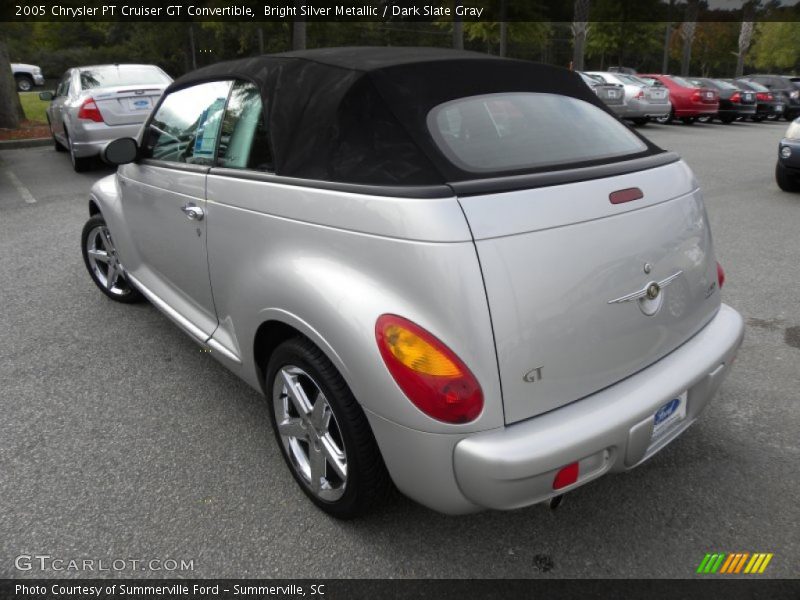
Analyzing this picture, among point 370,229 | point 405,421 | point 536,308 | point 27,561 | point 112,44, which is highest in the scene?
point 112,44

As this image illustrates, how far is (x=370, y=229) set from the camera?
1885 mm

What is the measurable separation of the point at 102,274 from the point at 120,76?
20.2ft

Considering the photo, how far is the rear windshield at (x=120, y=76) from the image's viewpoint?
9.17m

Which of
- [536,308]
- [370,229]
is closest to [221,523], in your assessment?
[370,229]

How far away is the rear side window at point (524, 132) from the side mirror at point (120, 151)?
79.7 inches

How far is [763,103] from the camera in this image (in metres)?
21.1

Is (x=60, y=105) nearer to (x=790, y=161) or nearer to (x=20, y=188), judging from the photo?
(x=20, y=188)

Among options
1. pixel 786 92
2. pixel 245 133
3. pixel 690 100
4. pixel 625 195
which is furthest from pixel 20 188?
pixel 786 92

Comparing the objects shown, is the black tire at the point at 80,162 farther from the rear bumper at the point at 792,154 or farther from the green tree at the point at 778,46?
the green tree at the point at 778,46

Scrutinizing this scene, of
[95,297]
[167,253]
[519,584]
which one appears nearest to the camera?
[519,584]

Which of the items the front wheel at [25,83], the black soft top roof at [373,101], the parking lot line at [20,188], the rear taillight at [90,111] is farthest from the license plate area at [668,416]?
the front wheel at [25,83]

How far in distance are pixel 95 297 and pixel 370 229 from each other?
3.48m

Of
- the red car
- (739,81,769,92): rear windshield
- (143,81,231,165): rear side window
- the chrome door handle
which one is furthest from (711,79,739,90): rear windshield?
the chrome door handle

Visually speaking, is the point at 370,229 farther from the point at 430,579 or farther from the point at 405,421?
the point at 430,579
